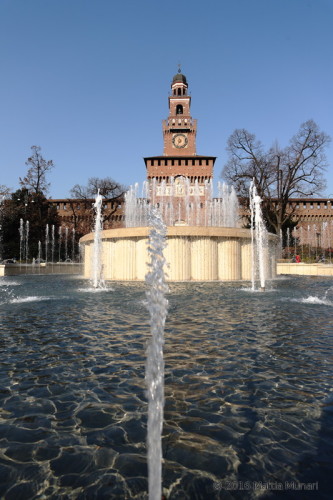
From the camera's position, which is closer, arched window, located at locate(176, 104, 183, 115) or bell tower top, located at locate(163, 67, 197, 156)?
bell tower top, located at locate(163, 67, 197, 156)

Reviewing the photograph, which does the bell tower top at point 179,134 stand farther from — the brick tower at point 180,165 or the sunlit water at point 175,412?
the sunlit water at point 175,412

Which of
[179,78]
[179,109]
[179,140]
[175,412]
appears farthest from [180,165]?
[175,412]

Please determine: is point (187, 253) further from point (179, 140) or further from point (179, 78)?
point (179, 78)

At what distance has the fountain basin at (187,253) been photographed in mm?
11289

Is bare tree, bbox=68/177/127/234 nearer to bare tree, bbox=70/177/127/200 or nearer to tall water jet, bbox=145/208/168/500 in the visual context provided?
bare tree, bbox=70/177/127/200

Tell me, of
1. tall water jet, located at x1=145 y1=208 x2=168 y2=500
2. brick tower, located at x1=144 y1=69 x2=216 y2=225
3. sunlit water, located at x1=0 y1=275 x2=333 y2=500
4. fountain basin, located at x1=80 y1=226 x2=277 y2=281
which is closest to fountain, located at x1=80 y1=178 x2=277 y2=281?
fountain basin, located at x1=80 y1=226 x2=277 y2=281

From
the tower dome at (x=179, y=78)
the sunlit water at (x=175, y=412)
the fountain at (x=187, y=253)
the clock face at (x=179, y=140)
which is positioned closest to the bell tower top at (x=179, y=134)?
the clock face at (x=179, y=140)

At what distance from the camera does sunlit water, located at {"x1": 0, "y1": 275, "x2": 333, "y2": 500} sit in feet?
5.29

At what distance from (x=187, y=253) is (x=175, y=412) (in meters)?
9.25

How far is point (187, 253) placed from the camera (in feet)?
37.5

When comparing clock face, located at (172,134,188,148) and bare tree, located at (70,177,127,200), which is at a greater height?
clock face, located at (172,134,188,148)

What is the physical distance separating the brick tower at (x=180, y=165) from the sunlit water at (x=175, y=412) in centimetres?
3490

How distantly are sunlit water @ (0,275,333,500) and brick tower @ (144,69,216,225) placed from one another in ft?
115

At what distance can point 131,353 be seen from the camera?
3.40 meters
